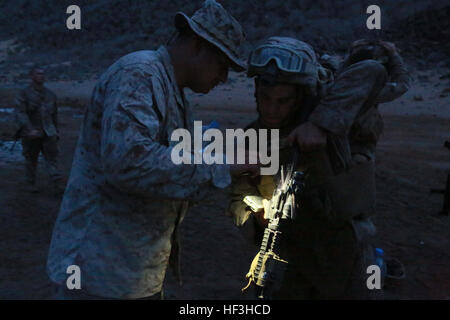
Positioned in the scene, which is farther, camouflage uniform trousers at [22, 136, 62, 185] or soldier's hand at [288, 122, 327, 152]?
camouflage uniform trousers at [22, 136, 62, 185]

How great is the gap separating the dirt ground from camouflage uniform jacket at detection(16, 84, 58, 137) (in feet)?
3.86

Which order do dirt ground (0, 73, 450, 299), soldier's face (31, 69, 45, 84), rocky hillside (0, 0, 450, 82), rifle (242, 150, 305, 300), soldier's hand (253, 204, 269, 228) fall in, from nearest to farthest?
rifle (242, 150, 305, 300)
soldier's hand (253, 204, 269, 228)
dirt ground (0, 73, 450, 299)
soldier's face (31, 69, 45, 84)
rocky hillside (0, 0, 450, 82)

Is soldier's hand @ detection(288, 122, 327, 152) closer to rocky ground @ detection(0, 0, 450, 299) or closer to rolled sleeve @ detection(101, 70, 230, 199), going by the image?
rolled sleeve @ detection(101, 70, 230, 199)

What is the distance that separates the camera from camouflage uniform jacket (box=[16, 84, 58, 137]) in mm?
8680

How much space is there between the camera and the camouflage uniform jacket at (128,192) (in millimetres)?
1930

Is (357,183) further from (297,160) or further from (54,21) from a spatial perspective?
(54,21)

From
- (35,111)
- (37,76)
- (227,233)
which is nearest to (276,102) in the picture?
(227,233)

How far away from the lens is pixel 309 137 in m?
2.62

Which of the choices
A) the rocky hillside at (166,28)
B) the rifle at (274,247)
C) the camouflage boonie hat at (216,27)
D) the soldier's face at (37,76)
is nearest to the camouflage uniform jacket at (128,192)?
the camouflage boonie hat at (216,27)

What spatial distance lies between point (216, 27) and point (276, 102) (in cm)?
76

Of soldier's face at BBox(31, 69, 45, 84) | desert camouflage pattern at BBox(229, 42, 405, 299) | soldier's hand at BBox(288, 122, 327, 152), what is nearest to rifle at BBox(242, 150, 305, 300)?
soldier's hand at BBox(288, 122, 327, 152)

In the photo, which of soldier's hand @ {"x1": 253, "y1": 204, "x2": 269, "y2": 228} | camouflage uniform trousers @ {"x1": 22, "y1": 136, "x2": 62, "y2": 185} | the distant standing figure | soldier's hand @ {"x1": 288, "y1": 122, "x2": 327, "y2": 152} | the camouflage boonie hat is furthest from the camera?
camouflage uniform trousers @ {"x1": 22, "y1": 136, "x2": 62, "y2": 185}

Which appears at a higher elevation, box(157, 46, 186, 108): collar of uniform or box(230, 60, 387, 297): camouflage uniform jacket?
box(157, 46, 186, 108): collar of uniform

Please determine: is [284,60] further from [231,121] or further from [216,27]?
[231,121]
